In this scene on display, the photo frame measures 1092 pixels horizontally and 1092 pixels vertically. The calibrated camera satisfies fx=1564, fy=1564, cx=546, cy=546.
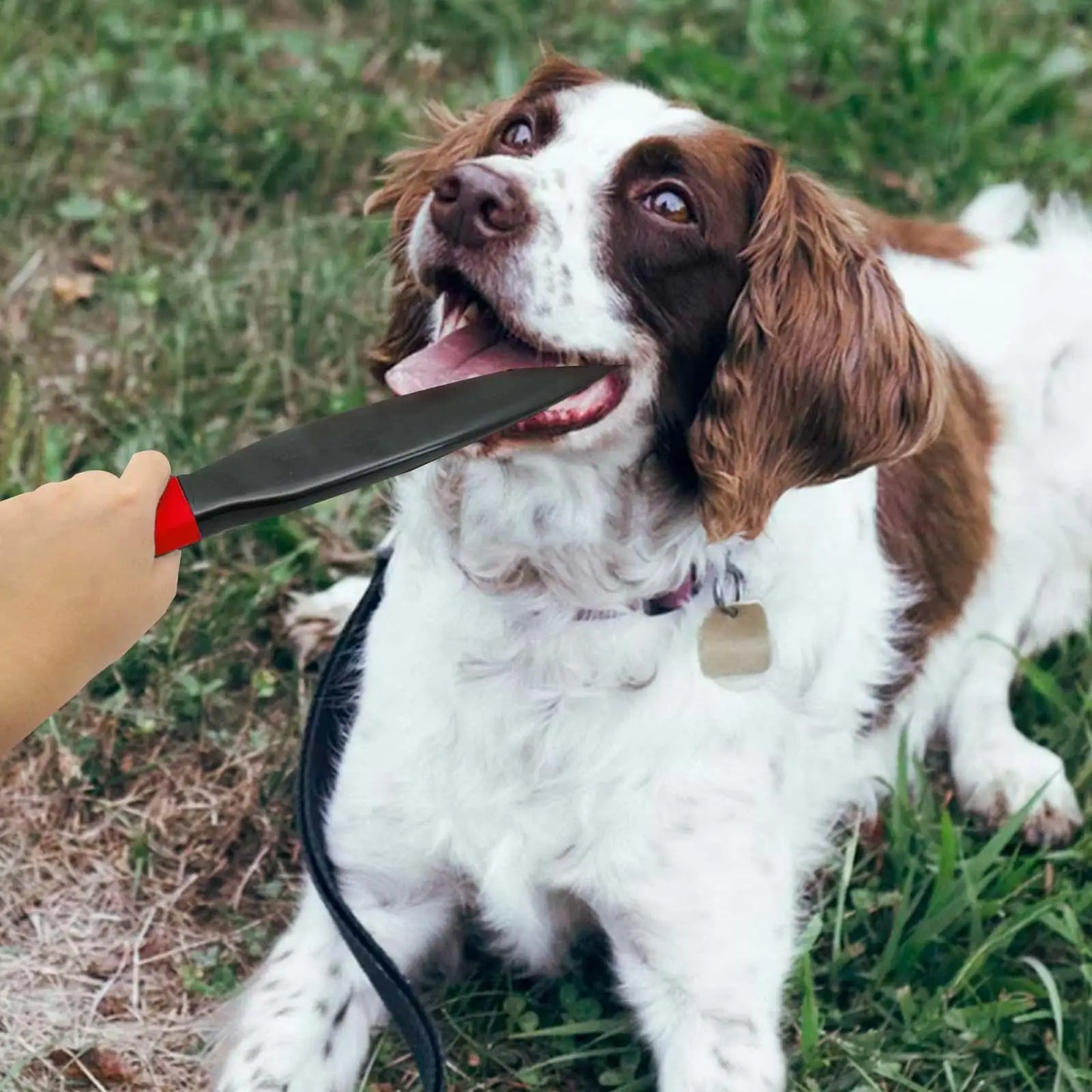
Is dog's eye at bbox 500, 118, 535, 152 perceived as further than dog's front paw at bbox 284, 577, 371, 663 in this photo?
No

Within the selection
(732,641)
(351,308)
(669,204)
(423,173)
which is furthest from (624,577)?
(351,308)

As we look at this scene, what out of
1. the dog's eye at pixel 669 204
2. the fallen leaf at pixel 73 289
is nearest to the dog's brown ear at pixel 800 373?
the dog's eye at pixel 669 204

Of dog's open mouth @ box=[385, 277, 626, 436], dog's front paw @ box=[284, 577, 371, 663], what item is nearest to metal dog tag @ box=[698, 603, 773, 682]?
dog's open mouth @ box=[385, 277, 626, 436]

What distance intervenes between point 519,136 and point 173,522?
1378 millimetres

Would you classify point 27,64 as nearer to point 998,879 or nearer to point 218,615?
point 218,615

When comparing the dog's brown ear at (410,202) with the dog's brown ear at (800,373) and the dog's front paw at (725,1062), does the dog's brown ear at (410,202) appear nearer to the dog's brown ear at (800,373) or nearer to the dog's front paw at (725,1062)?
the dog's brown ear at (800,373)

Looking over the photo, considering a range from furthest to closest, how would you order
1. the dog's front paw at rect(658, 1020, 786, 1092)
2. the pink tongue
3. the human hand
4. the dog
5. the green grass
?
the green grass, the dog's front paw at rect(658, 1020, 786, 1092), the dog, the pink tongue, the human hand

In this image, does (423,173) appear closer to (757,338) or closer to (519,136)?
(519,136)

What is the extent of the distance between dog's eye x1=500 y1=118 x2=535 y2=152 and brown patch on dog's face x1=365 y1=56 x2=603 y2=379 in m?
0.02

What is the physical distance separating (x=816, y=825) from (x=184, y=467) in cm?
170

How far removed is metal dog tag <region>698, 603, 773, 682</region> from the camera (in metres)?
2.61

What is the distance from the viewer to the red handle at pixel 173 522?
5.03 ft

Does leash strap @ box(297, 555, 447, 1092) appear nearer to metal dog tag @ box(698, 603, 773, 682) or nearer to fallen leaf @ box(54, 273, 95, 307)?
metal dog tag @ box(698, 603, 773, 682)

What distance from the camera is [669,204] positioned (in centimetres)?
247
